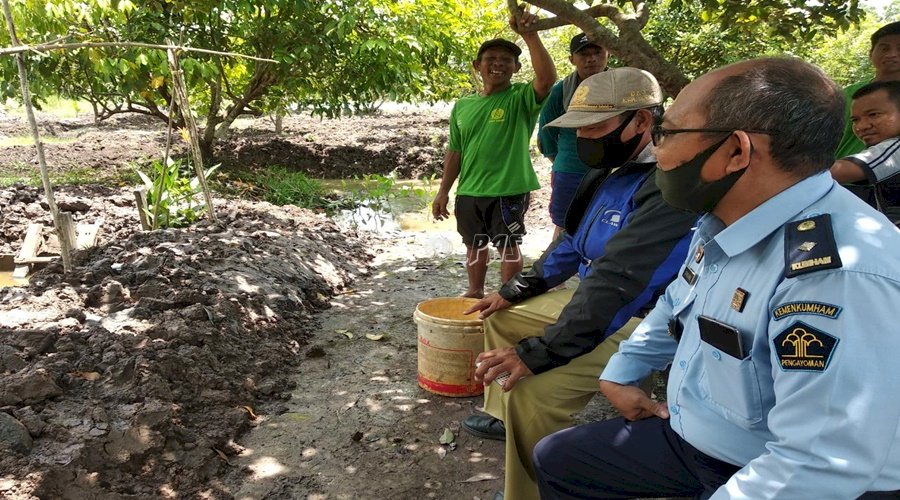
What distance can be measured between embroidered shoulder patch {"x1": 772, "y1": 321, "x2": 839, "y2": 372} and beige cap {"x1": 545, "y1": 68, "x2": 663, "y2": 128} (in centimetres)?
126

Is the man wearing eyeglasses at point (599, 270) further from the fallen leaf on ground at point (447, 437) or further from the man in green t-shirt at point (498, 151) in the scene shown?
the man in green t-shirt at point (498, 151)

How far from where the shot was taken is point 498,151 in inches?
164

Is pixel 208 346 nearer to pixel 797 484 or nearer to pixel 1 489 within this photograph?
pixel 1 489

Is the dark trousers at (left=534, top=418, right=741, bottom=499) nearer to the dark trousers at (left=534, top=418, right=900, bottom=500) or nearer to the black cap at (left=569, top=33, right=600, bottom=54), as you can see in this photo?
the dark trousers at (left=534, top=418, right=900, bottom=500)

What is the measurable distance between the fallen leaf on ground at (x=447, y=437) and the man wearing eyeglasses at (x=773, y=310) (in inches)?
54.4

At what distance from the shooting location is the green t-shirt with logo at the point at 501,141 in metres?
4.13

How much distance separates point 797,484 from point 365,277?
498 cm

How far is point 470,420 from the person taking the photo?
10.1ft

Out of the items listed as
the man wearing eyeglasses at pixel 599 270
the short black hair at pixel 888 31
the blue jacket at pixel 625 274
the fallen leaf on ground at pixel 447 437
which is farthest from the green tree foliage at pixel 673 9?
the fallen leaf on ground at pixel 447 437

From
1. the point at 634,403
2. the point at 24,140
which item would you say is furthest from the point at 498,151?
the point at 24,140

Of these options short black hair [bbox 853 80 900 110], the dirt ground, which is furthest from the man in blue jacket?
short black hair [bbox 853 80 900 110]

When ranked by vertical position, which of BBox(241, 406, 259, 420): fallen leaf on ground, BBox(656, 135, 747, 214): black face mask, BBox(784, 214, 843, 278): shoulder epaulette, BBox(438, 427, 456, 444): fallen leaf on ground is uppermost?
BBox(656, 135, 747, 214): black face mask

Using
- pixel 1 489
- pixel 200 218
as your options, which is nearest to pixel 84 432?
pixel 1 489

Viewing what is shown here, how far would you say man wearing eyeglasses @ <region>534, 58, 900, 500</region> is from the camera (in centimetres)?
106
